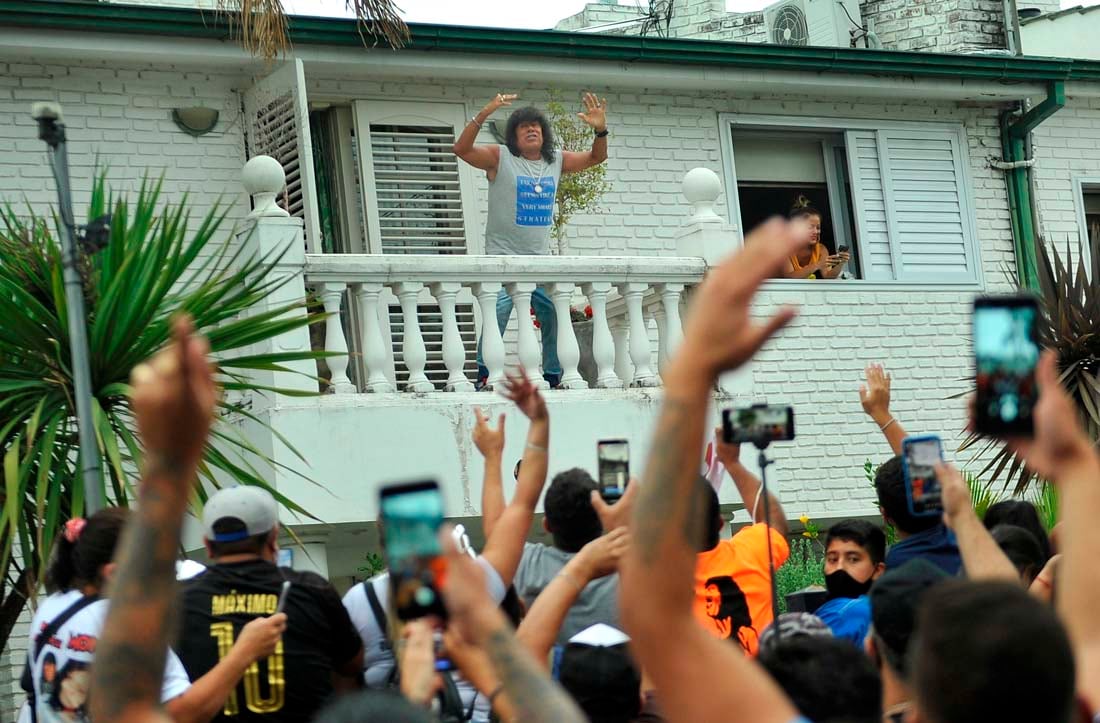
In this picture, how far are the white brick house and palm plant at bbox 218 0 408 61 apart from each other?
199mm

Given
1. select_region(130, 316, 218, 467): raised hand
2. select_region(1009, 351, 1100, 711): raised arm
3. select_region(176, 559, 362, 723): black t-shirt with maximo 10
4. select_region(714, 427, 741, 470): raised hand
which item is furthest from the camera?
select_region(714, 427, 741, 470): raised hand

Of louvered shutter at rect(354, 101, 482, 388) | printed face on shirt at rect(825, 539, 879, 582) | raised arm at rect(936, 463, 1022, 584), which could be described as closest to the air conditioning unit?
louvered shutter at rect(354, 101, 482, 388)

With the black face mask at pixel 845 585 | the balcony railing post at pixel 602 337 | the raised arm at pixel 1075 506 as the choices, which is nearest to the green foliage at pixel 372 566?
the balcony railing post at pixel 602 337

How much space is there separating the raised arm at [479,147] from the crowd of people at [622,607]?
Answer: 4.31 meters

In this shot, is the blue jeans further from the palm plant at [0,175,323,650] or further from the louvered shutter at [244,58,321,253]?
the palm plant at [0,175,323,650]

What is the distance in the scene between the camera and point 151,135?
36.2ft

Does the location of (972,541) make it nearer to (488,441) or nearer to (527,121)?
(488,441)

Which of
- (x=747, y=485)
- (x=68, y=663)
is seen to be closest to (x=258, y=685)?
(x=68, y=663)

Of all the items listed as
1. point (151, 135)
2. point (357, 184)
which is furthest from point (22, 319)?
point (357, 184)

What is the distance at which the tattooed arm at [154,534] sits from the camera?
2.04m

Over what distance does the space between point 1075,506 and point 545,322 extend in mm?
7683

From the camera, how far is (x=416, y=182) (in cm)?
1199

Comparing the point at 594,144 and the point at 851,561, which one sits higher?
the point at 594,144

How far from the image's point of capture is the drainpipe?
13961 mm
